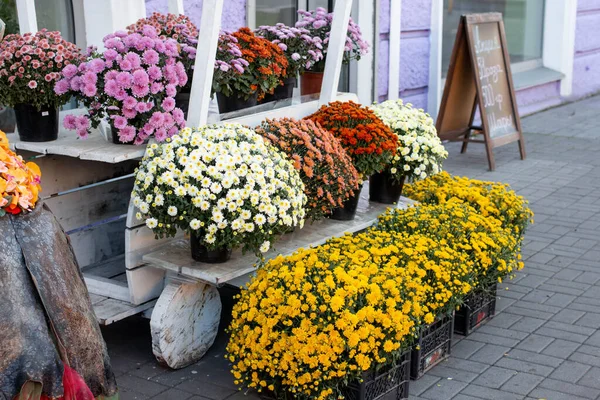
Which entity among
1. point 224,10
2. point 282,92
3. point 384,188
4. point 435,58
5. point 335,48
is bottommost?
point 384,188

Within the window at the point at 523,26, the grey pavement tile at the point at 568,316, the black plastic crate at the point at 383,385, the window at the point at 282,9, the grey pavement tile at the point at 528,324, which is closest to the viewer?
the black plastic crate at the point at 383,385

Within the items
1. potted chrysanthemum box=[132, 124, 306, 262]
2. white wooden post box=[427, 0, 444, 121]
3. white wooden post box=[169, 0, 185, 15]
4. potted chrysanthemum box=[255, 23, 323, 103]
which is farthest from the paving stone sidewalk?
white wooden post box=[427, 0, 444, 121]

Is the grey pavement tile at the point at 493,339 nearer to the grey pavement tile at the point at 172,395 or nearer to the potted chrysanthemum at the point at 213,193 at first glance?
the potted chrysanthemum at the point at 213,193

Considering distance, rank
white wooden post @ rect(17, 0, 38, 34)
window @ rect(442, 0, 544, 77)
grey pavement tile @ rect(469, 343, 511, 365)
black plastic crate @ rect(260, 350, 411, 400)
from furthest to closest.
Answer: window @ rect(442, 0, 544, 77), white wooden post @ rect(17, 0, 38, 34), grey pavement tile @ rect(469, 343, 511, 365), black plastic crate @ rect(260, 350, 411, 400)

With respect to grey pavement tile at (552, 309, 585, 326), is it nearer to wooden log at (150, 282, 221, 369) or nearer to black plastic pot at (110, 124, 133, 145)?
wooden log at (150, 282, 221, 369)

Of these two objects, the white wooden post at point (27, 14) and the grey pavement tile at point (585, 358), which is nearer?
the grey pavement tile at point (585, 358)

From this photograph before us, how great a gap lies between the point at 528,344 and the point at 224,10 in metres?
3.19

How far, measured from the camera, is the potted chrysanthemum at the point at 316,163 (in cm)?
391

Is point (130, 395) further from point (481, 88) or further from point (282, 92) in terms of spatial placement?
point (481, 88)

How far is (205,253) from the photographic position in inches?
142

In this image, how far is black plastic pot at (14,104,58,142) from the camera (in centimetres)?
376

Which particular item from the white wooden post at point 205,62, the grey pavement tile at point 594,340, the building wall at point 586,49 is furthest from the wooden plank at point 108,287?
the building wall at point 586,49

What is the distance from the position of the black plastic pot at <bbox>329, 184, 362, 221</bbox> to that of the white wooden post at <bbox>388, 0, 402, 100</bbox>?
347 cm

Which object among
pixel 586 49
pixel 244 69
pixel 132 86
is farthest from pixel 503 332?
pixel 586 49
